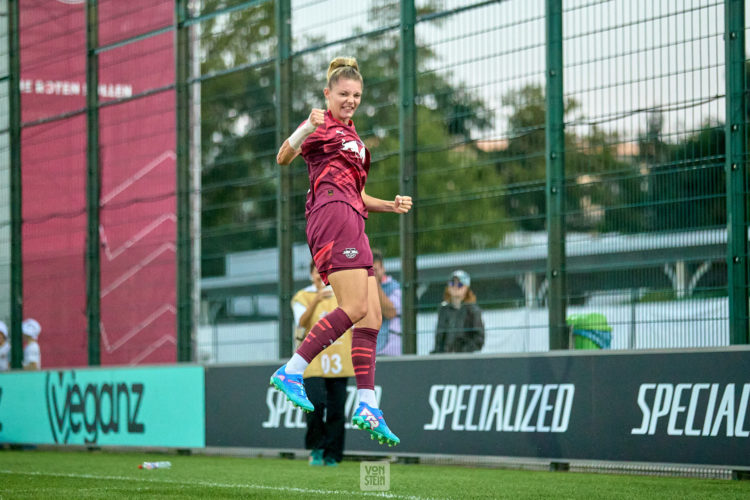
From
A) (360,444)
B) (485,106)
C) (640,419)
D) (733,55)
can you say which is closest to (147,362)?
(360,444)

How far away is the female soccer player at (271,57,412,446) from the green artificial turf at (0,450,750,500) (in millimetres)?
733

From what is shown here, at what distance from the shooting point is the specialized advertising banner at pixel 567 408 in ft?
25.4

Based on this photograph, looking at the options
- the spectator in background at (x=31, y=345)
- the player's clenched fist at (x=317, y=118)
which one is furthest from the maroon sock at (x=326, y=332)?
the spectator in background at (x=31, y=345)

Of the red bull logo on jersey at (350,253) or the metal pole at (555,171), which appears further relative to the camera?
the metal pole at (555,171)

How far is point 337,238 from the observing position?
18.4 ft

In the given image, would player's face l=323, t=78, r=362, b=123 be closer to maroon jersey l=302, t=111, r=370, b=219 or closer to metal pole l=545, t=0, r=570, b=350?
maroon jersey l=302, t=111, r=370, b=219

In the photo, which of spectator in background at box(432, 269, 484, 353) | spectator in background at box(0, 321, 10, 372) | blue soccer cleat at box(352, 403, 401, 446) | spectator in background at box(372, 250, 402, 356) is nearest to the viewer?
blue soccer cleat at box(352, 403, 401, 446)

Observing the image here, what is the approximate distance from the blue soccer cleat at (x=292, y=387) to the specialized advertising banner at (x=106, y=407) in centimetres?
625

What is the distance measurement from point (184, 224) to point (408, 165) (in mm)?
3029

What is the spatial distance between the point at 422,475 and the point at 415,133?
346 cm

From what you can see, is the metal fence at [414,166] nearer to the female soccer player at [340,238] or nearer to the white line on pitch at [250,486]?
the white line on pitch at [250,486]

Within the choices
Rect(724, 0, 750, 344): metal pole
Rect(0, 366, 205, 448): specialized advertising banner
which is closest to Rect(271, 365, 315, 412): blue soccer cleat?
Rect(724, 0, 750, 344): metal pole

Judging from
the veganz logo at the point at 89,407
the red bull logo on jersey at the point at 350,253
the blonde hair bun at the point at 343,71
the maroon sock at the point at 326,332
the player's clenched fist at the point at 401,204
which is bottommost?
the veganz logo at the point at 89,407

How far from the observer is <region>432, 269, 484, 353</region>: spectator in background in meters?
9.62
